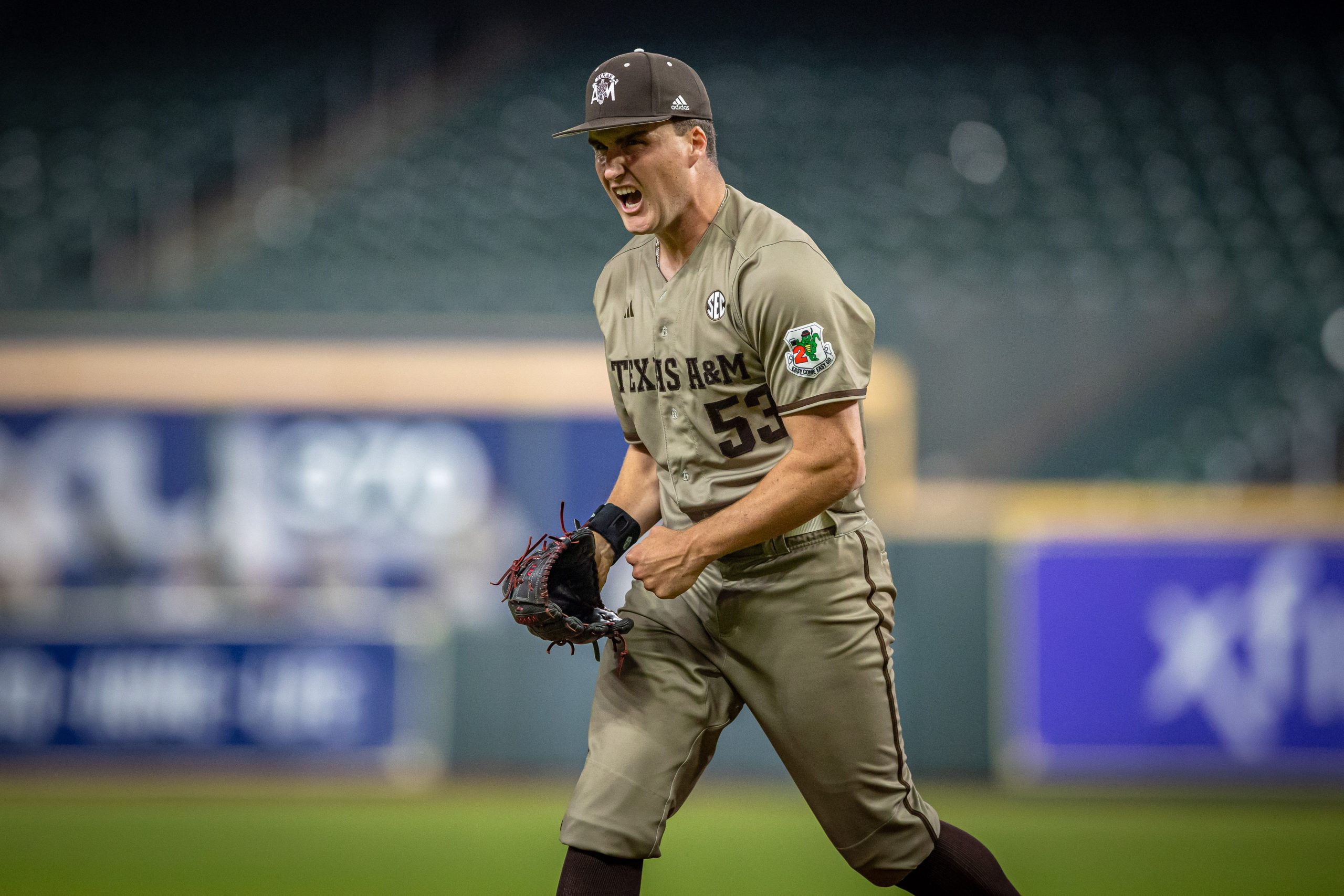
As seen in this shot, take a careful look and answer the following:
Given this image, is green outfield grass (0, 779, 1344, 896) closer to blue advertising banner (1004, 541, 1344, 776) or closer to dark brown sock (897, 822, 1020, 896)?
blue advertising banner (1004, 541, 1344, 776)

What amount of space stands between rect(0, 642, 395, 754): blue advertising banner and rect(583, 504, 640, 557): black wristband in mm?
4644

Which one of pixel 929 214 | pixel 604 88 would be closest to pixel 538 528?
pixel 929 214

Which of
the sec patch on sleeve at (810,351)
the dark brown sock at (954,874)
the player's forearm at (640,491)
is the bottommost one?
the dark brown sock at (954,874)

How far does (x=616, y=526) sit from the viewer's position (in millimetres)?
3293

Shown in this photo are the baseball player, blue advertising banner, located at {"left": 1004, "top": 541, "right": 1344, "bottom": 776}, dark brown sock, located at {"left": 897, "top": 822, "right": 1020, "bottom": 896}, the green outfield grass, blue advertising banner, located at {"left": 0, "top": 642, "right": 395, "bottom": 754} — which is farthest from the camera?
blue advertising banner, located at {"left": 0, "top": 642, "right": 395, "bottom": 754}

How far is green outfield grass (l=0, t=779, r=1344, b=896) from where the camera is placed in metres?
5.21

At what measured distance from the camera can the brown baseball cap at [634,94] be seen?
2959 mm

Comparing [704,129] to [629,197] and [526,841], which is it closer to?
[629,197]

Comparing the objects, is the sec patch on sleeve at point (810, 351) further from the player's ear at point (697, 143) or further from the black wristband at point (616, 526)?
the black wristband at point (616, 526)

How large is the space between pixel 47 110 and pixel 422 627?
610cm

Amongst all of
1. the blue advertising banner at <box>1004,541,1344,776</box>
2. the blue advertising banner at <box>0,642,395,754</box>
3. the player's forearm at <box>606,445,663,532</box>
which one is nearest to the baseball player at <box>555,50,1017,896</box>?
the player's forearm at <box>606,445,663,532</box>

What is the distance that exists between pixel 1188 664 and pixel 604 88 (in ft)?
18.2

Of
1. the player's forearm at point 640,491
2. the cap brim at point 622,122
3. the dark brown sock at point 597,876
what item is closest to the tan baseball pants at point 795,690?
the dark brown sock at point 597,876

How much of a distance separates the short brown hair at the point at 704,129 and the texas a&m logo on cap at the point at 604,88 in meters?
0.15
